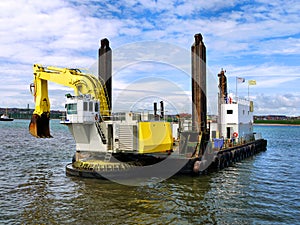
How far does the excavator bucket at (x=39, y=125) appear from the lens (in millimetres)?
25562

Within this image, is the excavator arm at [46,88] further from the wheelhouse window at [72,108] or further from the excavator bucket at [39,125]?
the wheelhouse window at [72,108]

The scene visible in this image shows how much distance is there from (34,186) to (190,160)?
1152 centimetres

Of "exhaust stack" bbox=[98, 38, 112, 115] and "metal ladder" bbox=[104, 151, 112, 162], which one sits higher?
"exhaust stack" bbox=[98, 38, 112, 115]

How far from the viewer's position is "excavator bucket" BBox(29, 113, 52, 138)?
83.9ft

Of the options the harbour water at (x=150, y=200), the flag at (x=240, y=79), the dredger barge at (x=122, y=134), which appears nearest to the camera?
the harbour water at (x=150, y=200)

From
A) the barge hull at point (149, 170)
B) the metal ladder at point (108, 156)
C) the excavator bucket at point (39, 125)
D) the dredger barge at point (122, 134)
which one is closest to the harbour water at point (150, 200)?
the barge hull at point (149, 170)

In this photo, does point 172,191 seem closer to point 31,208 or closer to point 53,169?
point 31,208

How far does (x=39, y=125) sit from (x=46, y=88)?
3.46 metres

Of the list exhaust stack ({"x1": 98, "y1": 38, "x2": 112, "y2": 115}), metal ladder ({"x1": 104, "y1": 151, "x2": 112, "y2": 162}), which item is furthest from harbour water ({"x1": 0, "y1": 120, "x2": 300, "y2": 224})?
exhaust stack ({"x1": 98, "y1": 38, "x2": 112, "y2": 115})

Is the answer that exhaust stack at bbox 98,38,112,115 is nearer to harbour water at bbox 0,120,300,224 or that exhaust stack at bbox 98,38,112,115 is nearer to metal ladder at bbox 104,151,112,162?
metal ladder at bbox 104,151,112,162

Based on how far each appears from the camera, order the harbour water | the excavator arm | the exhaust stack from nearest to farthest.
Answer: the harbour water < the excavator arm < the exhaust stack

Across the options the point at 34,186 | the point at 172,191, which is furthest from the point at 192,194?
the point at 34,186

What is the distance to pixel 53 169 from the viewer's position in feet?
86.3

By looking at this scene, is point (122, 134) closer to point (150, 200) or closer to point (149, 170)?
point (149, 170)
